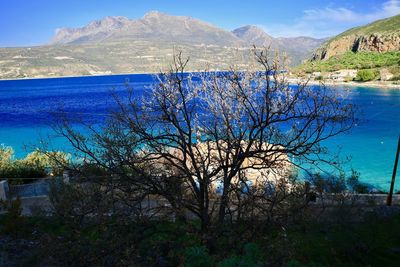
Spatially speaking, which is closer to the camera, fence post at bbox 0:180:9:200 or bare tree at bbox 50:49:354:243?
bare tree at bbox 50:49:354:243

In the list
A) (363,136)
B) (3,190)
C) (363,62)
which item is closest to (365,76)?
(363,62)

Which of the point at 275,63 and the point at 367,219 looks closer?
the point at 275,63

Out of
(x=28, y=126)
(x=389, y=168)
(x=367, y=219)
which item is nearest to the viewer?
(x=367, y=219)

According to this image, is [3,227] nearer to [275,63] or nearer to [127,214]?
[127,214]

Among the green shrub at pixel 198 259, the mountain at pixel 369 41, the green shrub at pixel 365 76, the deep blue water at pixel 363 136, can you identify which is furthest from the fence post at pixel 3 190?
the mountain at pixel 369 41

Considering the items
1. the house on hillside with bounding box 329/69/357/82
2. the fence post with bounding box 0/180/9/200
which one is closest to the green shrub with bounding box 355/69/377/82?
the house on hillside with bounding box 329/69/357/82

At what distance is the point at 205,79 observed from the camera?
10.7 metres

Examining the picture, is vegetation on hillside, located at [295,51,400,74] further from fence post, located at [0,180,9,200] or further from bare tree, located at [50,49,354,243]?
bare tree, located at [50,49,354,243]

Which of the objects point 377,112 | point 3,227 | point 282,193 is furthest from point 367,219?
point 377,112

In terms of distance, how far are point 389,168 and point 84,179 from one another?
28.8 meters

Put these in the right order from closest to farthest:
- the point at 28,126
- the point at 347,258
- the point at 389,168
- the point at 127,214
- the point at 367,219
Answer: the point at 127,214 → the point at 347,258 → the point at 367,219 → the point at 389,168 → the point at 28,126

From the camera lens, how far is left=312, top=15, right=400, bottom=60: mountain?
120062 mm

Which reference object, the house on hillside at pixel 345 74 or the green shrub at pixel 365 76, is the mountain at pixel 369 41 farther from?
the green shrub at pixel 365 76

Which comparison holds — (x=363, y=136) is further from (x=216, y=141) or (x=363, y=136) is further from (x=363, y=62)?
(x=363, y=62)
